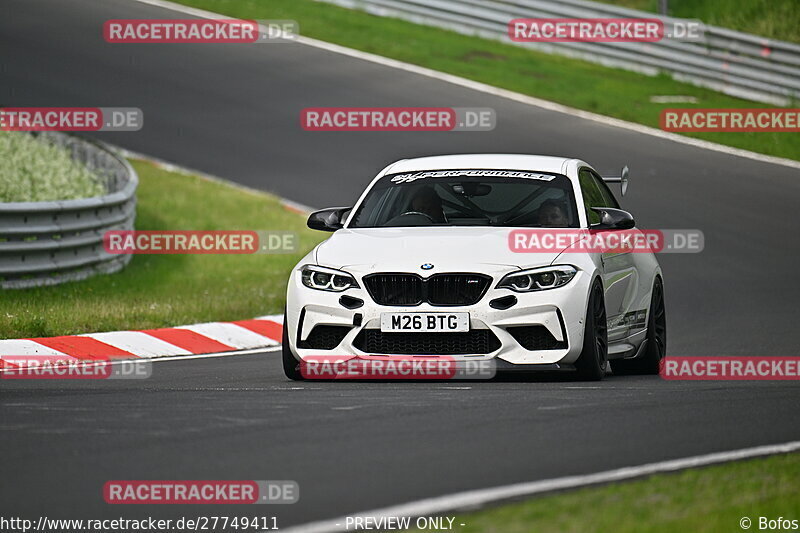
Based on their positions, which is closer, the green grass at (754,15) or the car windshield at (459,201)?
the car windshield at (459,201)

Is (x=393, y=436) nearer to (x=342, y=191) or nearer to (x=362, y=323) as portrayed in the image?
(x=362, y=323)

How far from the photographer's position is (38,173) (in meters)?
18.0

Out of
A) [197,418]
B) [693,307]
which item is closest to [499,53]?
[693,307]

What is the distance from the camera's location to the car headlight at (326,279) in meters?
9.68

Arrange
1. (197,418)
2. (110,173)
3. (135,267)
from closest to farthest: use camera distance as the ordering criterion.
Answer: (197,418)
(135,267)
(110,173)

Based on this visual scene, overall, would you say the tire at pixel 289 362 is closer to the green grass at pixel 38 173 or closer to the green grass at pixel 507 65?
the green grass at pixel 38 173

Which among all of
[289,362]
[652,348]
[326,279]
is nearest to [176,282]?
[652,348]

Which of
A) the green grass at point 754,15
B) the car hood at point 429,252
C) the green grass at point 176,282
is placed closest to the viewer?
the car hood at point 429,252

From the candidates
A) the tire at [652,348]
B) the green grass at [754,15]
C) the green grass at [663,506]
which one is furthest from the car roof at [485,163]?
the green grass at [754,15]

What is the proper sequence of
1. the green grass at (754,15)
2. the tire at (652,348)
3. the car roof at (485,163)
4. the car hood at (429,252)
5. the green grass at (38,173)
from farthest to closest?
the green grass at (754,15), the green grass at (38,173), the tire at (652,348), the car roof at (485,163), the car hood at (429,252)

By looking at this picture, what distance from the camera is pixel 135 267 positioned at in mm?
17375

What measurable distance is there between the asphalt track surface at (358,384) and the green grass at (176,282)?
1037 mm

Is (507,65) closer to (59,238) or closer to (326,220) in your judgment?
(59,238)

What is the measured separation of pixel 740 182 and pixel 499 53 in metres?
8.05
